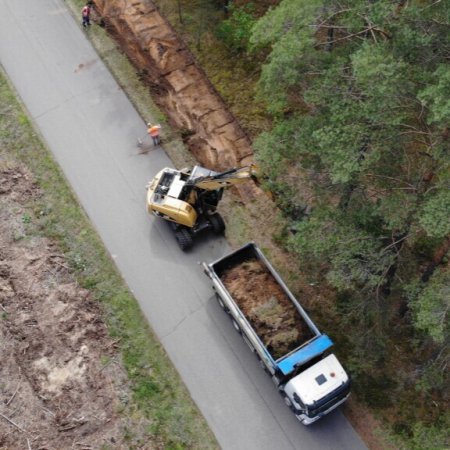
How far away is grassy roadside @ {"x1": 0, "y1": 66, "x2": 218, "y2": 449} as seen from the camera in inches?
709

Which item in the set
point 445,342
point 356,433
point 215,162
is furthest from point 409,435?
point 215,162

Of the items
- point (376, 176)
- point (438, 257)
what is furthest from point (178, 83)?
point (438, 257)

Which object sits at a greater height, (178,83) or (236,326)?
(178,83)

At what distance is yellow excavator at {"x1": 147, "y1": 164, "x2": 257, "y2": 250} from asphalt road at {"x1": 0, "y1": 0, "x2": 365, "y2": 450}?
771mm

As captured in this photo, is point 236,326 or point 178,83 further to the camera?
point 178,83

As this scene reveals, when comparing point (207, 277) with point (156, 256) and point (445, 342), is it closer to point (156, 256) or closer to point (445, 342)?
point (156, 256)

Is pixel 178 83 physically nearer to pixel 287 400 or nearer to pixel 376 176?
pixel 376 176

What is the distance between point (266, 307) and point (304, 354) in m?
2.05

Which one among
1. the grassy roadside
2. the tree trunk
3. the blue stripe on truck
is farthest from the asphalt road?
the tree trunk

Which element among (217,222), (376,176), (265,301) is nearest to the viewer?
(376,176)

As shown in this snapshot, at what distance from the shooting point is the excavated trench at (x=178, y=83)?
2325cm

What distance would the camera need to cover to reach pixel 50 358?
1878cm

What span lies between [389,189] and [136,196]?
10808mm

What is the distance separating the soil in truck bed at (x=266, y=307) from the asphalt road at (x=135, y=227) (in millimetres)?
1403
